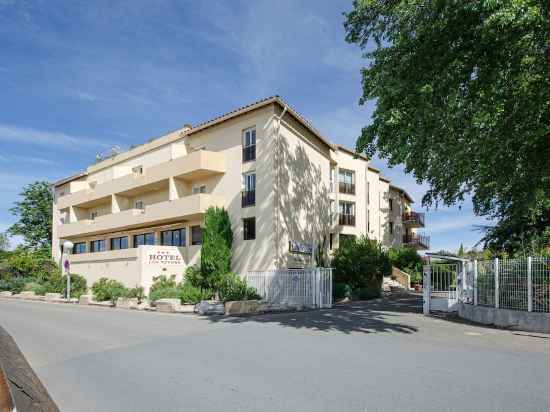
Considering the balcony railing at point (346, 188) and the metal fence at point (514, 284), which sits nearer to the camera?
the metal fence at point (514, 284)

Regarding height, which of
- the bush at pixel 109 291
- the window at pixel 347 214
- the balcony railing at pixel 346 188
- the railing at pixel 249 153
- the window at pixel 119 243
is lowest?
the bush at pixel 109 291

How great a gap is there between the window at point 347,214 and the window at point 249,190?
1004 cm

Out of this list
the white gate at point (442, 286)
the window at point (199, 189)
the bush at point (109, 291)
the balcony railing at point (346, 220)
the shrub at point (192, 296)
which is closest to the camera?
the white gate at point (442, 286)

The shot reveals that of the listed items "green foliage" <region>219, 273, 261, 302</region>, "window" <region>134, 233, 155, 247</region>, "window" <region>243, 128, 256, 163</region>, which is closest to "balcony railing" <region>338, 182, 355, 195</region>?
"window" <region>243, 128, 256, 163</region>

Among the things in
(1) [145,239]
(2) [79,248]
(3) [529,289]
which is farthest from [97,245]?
(3) [529,289]

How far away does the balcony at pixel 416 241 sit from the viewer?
54150mm

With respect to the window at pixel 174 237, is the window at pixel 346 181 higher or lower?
higher

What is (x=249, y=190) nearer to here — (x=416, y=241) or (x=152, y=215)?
(x=152, y=215)

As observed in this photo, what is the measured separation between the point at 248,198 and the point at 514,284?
15952 millimetres

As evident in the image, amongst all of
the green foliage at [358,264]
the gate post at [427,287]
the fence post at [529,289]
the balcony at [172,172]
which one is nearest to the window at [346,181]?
the green foliage at [358,264]

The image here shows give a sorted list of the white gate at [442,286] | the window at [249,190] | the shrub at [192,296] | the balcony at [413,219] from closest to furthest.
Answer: the white gate at [442,286] < the shrub at [192,296] < the window at [249,190] < the balcony at [413,219]

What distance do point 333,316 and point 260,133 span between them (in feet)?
42.3

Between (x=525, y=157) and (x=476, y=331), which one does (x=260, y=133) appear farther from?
(x=476, y=331)

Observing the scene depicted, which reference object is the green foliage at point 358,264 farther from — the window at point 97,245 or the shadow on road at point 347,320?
the window at point 97,245
